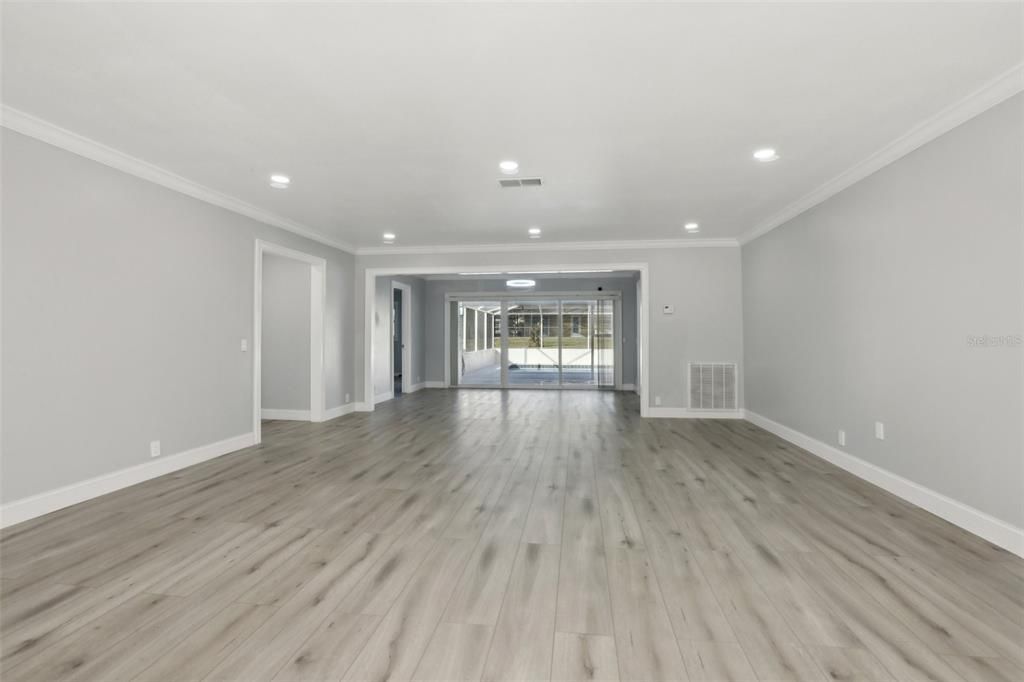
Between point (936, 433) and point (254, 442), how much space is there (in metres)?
5.83

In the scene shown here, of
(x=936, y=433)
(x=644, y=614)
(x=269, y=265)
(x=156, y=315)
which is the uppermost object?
(x=269, y=265)

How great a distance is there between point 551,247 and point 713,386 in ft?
9.75

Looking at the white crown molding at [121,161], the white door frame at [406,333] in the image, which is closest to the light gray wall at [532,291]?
the white door frame at [406,333]

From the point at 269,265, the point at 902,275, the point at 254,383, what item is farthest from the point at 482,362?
the point at 902,275

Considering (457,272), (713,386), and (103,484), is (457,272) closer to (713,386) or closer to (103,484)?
(713,386)

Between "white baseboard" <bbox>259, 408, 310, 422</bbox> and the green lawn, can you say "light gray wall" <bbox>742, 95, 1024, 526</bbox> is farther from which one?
"white baseboard" <bbox>259, 408, 310, 422</bbox>

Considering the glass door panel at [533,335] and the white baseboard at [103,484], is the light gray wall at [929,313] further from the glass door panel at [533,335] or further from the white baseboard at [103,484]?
the glass door panel at [533,335]

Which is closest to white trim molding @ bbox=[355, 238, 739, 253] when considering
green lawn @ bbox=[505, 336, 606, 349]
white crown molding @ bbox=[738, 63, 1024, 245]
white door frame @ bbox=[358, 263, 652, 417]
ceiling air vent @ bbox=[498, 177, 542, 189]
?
white door frame @ bbox=[358, 263, 652, 417]

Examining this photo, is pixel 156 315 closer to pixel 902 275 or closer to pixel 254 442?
pixel 254 442

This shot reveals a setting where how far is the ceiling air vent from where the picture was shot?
13.3ft

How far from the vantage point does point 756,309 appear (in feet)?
19.9

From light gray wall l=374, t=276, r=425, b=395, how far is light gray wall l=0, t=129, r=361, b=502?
2935 mm

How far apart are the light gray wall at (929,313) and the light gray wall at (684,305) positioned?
1748mm

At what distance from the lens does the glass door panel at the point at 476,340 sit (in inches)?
422
